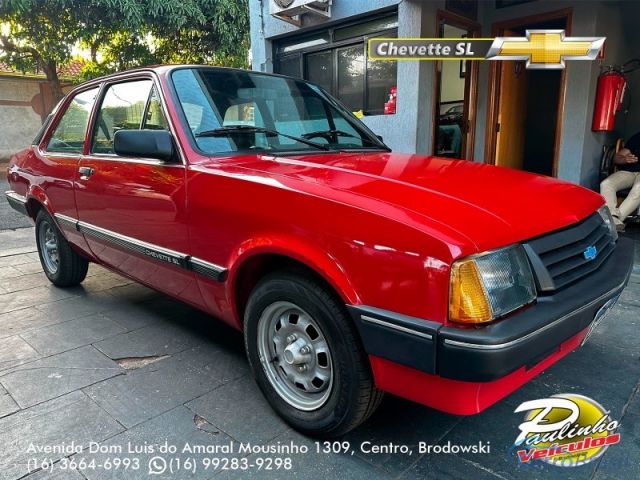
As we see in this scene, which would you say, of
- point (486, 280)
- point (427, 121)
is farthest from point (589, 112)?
point (486, 280)

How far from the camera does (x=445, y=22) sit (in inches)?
259

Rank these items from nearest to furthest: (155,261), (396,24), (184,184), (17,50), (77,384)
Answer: (184,184) → (77,384) → (155,261) → (396,24) → (17,50)

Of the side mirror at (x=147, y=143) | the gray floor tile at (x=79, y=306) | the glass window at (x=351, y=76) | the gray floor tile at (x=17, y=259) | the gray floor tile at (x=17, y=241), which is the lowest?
the gray floor tile at (x=17, y=241)

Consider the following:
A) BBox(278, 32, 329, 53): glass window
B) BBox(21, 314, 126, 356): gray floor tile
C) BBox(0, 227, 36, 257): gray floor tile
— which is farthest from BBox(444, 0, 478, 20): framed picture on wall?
BBox(0, 227, 36, 257): gray floor tile

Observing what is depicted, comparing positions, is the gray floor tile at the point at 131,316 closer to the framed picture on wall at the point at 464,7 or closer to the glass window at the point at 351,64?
the glass window at the point at 351,64

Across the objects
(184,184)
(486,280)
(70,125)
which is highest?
(70,125)

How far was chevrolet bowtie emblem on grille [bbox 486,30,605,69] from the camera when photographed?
524 cm

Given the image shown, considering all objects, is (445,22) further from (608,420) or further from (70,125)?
(608,420)

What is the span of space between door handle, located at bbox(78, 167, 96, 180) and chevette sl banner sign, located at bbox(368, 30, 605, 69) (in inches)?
158

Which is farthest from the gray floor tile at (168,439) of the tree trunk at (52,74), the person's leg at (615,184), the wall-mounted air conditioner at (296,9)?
the tree trunk at (52,74)

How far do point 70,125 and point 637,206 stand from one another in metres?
6.12

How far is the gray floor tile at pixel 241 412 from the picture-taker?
216 cm

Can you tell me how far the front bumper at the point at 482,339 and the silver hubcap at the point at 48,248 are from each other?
11.6 feet

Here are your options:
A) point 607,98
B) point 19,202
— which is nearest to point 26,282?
point 19,202
